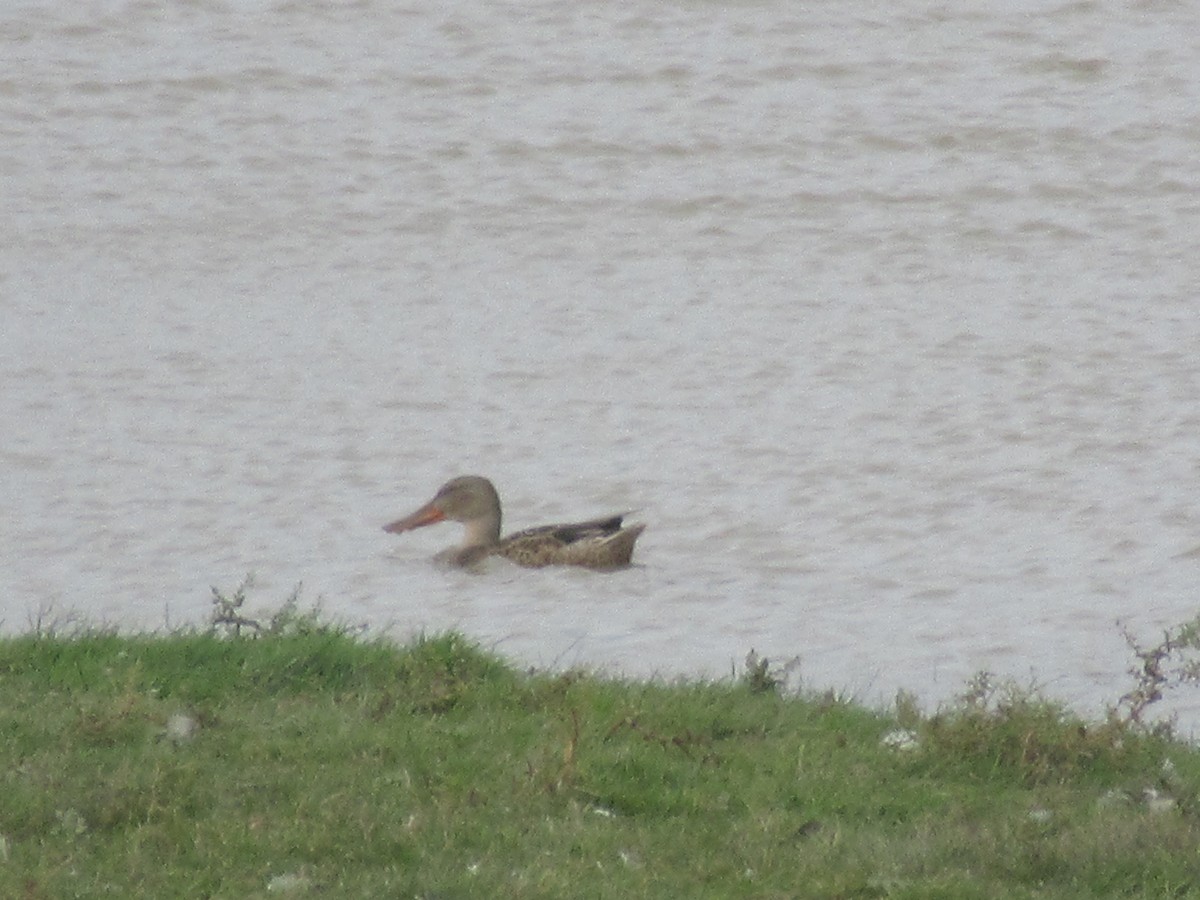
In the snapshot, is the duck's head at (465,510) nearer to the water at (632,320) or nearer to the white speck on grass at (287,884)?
the water at (632,320)

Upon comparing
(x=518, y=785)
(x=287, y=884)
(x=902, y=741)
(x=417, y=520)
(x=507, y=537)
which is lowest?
(x=507, y=537)

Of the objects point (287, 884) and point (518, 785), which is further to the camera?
point (518, 785)

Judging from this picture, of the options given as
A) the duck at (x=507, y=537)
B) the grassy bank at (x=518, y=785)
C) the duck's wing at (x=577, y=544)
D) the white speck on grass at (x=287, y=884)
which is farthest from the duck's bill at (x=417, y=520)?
the white speck on grass at (x=287, y=884)

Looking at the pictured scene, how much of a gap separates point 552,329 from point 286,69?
291 inches

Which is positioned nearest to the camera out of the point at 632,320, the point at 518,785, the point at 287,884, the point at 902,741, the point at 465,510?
the point at 287,884

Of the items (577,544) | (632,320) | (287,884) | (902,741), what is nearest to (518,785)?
(287,884)

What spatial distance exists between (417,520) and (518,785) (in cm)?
508

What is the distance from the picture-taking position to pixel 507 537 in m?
11.1

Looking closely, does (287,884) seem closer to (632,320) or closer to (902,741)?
(902,741)

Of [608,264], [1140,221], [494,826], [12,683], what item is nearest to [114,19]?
[608,264]

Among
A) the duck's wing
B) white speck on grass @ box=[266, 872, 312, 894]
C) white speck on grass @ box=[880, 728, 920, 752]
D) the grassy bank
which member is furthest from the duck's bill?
white speck on grass @ box=[266, 872, 312, 894]

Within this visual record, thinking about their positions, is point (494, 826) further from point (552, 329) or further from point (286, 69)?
point (286, 69)

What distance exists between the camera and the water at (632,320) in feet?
33.4

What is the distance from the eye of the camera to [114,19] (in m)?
22.3
